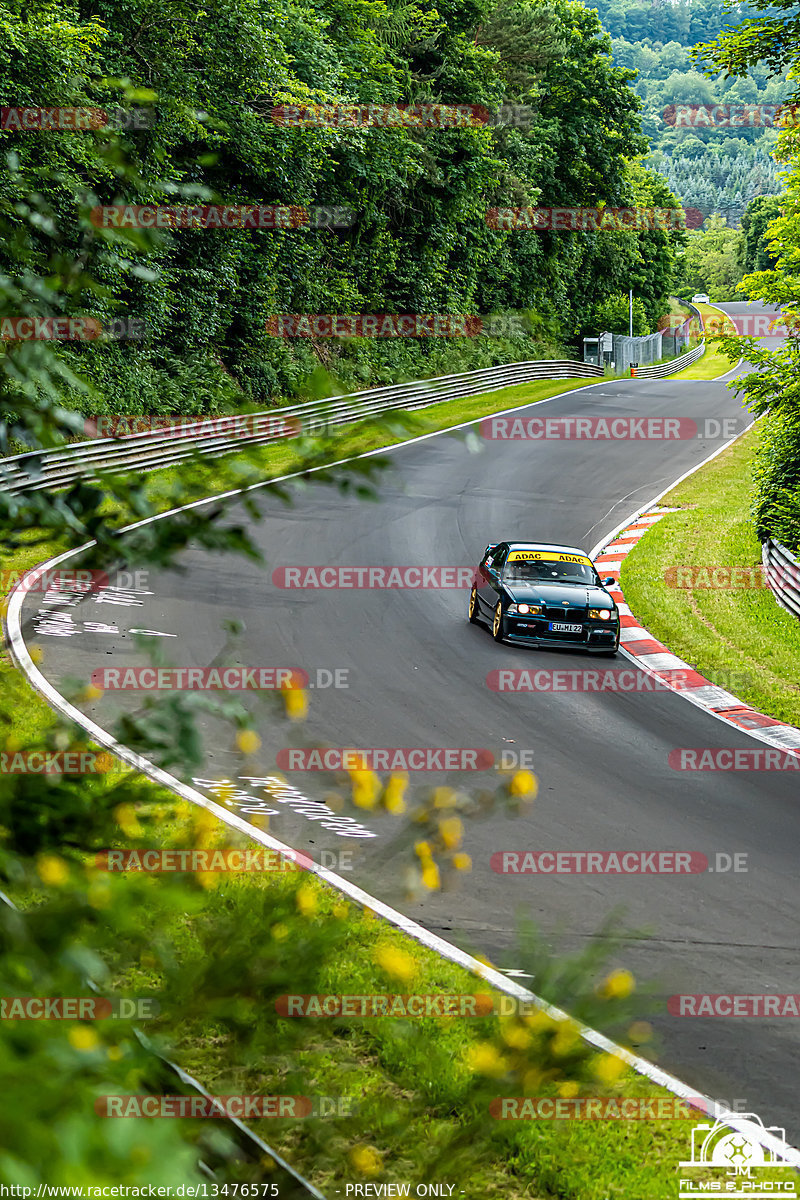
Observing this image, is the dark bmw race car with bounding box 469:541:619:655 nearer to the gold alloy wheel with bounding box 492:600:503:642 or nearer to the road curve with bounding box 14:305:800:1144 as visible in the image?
the gold alloy wheel with bounding box 492:600:503:642

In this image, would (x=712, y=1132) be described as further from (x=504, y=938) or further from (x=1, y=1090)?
(x=1, y=1090)

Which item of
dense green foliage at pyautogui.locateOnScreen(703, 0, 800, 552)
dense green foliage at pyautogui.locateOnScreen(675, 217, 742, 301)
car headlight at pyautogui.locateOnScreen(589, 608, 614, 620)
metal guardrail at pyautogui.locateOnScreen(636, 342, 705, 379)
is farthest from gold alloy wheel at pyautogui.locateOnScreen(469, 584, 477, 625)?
dense green foliage at pyautogui.locateOnScreen(675, 217, 742, 301)

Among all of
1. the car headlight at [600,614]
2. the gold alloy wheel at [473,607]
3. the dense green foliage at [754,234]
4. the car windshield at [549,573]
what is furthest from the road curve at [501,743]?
the dense green foliage at [754,234]

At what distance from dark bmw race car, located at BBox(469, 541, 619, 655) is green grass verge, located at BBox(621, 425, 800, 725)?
128 centimetres

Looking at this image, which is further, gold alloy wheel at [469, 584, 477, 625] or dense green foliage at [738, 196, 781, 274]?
dense green foliage at [738, 196, 781, 274]

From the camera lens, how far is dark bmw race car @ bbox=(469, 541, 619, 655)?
14.8 metres

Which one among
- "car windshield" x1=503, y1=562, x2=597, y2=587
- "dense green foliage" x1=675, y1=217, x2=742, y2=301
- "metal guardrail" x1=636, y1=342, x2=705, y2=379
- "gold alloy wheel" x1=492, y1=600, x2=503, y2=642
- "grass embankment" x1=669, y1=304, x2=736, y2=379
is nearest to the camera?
"gold alloy wheel" x1=492, y1=600, x2=503, y2=642

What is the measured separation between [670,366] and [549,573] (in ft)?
209

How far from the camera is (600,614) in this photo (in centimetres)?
1483

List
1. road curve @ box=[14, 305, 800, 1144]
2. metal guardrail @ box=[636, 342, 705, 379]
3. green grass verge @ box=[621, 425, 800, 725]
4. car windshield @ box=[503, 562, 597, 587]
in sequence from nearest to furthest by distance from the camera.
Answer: road curve @ box=[14, 305, 800, 1144]
green grass verge @ box=[621, 425, 800, 725]
car windshield @ box=[503, 562, 597, 587]
metal guardrail @ box=[636, 342, 705, 379]

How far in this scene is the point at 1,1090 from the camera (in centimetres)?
128

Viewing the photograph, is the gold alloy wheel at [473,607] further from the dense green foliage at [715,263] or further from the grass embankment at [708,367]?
the dense green foliage at [715,263]

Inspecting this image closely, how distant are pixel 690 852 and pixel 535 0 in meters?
56.1

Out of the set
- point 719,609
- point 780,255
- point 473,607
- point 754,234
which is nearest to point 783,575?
point 719,609
